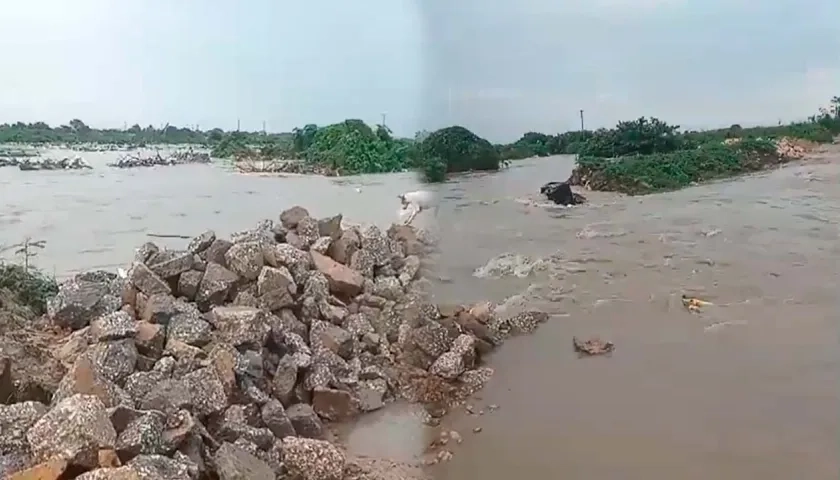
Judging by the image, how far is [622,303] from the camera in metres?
5.02

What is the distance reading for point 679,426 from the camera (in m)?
3.05

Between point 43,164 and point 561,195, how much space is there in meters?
11.2

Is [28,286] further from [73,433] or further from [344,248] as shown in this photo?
[73,433]

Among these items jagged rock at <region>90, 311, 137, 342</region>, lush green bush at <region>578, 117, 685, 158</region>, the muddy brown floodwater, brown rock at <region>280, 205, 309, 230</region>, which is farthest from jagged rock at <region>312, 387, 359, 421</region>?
lush green bush at <region>578, 117, 685, 158</region>

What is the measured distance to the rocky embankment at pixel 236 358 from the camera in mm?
2203

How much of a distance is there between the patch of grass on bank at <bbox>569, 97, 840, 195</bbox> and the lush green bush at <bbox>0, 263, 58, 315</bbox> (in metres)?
8.51

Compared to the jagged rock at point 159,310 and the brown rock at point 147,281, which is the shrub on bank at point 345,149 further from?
the jagged rock at point 159,310

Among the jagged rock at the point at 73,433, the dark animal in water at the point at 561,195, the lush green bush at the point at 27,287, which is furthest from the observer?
the dark animal in water at the point at 561,195

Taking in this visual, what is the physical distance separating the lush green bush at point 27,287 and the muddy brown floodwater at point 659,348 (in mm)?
2454

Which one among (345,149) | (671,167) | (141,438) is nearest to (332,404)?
(141,438)

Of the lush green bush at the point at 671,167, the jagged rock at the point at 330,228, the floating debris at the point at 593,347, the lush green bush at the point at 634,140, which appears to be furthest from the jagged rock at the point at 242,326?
the lush green bush at the point at 634,140

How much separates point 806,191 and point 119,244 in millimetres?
8694

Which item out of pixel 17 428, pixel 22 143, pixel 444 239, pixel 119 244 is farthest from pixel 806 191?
pixel 22 143

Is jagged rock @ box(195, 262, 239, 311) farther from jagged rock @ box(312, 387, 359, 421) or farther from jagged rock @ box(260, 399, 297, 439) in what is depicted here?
jagged rock @ box(260, 399, 297, 439)
